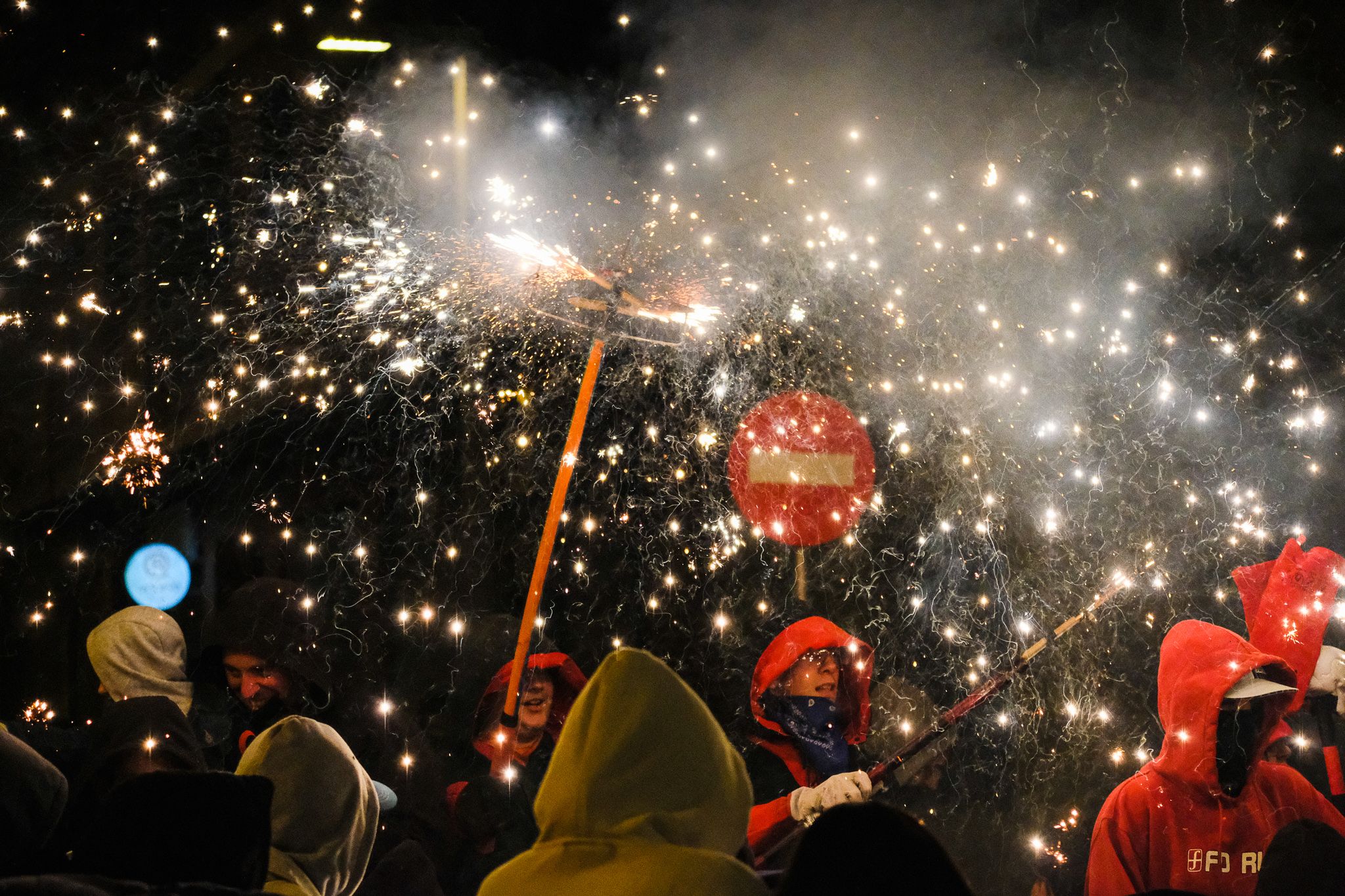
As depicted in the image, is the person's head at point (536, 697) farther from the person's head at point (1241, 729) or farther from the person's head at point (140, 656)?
the person's head at point (1241, 729)

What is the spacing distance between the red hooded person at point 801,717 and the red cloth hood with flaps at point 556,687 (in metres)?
0.81

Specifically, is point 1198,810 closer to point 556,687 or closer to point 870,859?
point 556,687

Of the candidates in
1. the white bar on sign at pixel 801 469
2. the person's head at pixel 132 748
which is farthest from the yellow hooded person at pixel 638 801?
the white bar on sign at pixel 801 469

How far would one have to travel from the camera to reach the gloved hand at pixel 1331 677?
3.78m

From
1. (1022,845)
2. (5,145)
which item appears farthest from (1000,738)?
(5,145)

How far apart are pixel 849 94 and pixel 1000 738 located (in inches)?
128

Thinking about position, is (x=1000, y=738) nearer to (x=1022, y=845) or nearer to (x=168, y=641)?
(x=1022, y=845)

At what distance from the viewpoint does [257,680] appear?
342 centimetres

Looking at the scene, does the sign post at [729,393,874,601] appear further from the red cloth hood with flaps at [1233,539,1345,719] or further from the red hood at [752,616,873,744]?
the red cloth hood with flaps at [1233,539,1345,719]

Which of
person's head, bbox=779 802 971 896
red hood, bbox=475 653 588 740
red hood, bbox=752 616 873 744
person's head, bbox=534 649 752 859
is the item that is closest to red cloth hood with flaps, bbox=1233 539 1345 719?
red hood, bbox=752 616 873 744

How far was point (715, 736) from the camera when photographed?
1393 mm

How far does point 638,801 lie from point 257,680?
2772mm

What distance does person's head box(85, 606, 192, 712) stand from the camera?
3.25 m

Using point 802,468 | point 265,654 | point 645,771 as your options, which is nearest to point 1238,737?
point 802,468
